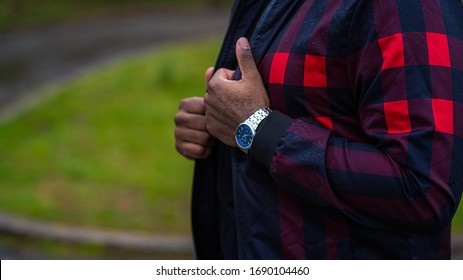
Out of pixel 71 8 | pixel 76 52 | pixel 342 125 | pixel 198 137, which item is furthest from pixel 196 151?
pixel 71 8

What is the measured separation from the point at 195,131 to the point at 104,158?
153 inches

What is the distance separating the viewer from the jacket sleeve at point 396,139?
5.13 ft

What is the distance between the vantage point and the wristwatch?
176cm

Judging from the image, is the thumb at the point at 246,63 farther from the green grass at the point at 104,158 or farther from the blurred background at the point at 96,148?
the green grass at the point at 104,158

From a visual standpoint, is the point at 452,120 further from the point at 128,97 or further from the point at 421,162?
the point at 128,97

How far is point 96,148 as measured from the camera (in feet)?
19.7

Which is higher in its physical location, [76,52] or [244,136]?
[76,52]

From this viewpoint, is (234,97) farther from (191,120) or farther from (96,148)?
(96,148)

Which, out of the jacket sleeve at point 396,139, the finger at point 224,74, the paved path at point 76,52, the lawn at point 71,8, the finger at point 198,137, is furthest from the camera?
the lawn at point 71,8

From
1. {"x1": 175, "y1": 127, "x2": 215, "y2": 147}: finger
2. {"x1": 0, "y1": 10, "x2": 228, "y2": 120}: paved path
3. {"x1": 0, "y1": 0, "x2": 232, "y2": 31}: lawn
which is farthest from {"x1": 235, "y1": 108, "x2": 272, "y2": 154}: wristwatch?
{"x1": 0, "y1": 0, "x2": 232, "y2": 31}: lawn

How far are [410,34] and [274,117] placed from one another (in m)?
0.37

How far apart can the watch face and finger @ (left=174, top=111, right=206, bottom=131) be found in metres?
0.25

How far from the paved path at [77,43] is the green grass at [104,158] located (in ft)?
3.47

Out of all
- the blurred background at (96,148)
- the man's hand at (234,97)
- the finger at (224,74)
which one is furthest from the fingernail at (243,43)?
the blurred background at (96,148)
